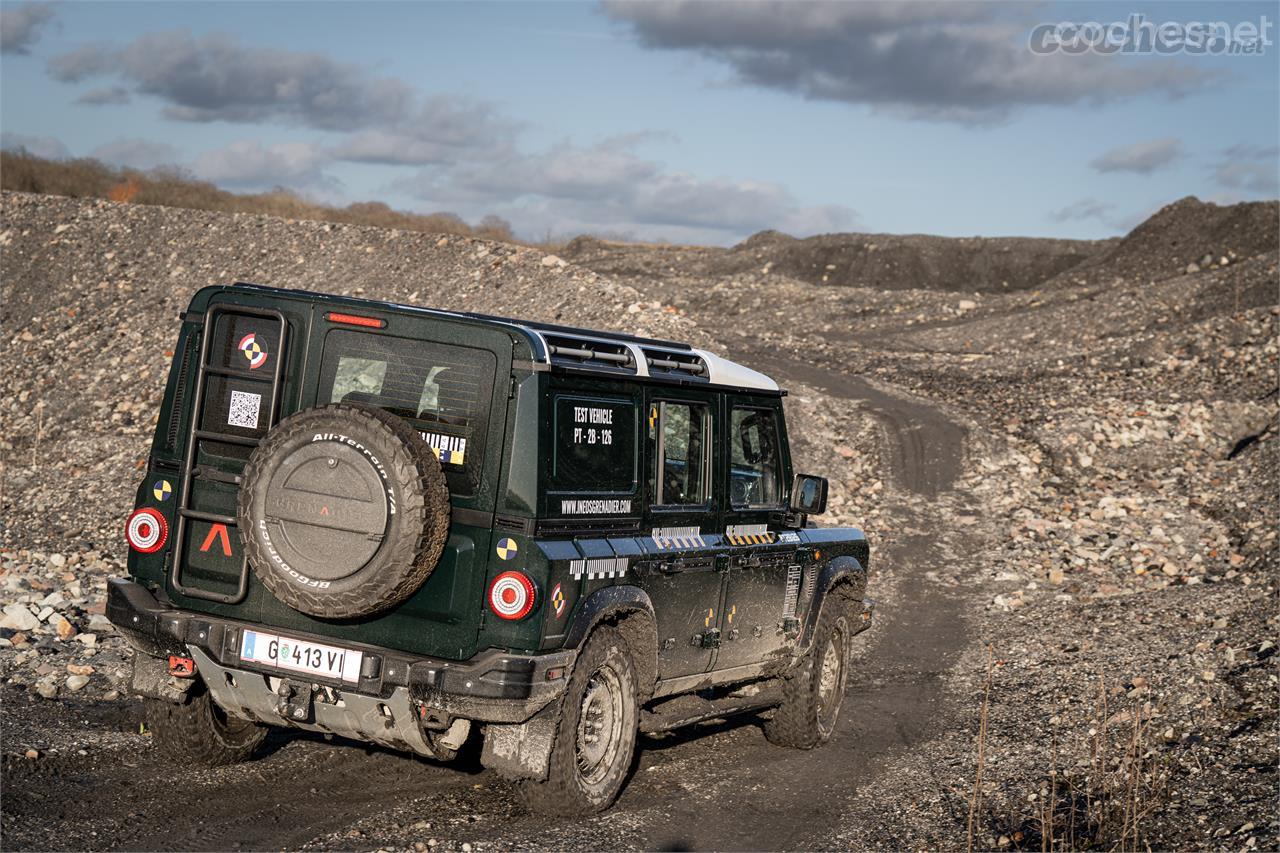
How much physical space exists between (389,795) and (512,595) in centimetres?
154

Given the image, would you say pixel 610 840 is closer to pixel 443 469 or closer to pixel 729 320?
pixel 443 469

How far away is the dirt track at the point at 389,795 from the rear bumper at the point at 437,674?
0.60 meters

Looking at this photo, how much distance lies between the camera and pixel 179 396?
251 inches

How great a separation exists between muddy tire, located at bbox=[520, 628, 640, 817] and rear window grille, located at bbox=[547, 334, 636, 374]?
1.34 metres

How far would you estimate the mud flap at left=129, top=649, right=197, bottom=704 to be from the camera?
6.43 m

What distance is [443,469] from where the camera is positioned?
5945 mm

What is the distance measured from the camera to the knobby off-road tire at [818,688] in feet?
28.2

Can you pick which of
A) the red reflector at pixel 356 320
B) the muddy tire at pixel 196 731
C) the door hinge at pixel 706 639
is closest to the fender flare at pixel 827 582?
the door hinge at pixel 706 639

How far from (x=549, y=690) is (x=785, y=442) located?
323cm

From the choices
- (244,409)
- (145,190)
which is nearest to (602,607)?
(244,409)

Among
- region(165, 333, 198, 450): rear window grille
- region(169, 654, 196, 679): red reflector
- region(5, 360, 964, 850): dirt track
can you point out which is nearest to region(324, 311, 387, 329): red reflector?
region(165, 333, 198, 450): rear window grille

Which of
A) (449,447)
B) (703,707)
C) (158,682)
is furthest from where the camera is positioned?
(703,707)

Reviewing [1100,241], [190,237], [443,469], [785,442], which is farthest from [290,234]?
[1100,241]

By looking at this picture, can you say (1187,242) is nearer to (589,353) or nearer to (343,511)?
(589,353)
